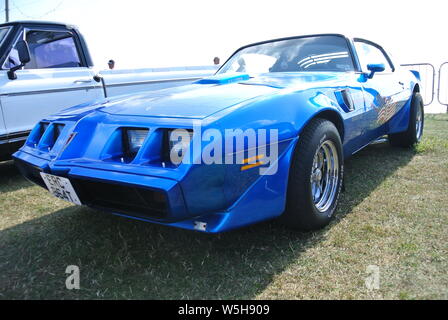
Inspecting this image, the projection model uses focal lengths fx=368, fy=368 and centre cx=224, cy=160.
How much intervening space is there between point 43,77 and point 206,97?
2747 millimetres

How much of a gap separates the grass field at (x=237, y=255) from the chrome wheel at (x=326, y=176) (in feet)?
0.53

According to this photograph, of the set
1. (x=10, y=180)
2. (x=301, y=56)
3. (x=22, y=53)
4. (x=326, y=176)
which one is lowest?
(x=10, y=180)

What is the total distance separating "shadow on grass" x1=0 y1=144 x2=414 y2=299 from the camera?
5.71 ft

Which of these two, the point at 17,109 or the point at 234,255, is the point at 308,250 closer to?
the point at 234,255

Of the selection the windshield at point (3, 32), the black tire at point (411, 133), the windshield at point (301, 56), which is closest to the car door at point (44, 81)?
the windshield at point (3, 32)

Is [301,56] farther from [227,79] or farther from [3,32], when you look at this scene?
[3,32]

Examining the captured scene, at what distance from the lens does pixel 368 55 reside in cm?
348

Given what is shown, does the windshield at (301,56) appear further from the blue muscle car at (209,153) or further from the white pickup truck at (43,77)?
the white pickup truck at (43,77)

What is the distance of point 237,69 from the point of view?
333 centimetres

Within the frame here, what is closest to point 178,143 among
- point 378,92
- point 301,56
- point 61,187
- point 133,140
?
point 133,140

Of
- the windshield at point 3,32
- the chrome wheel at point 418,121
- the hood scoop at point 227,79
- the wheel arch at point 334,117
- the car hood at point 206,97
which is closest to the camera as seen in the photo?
the car hood at point 206,97

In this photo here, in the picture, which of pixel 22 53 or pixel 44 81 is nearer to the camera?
pixel 22 53

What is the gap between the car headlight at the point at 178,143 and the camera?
5.50 ft

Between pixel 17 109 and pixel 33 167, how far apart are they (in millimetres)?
1948
